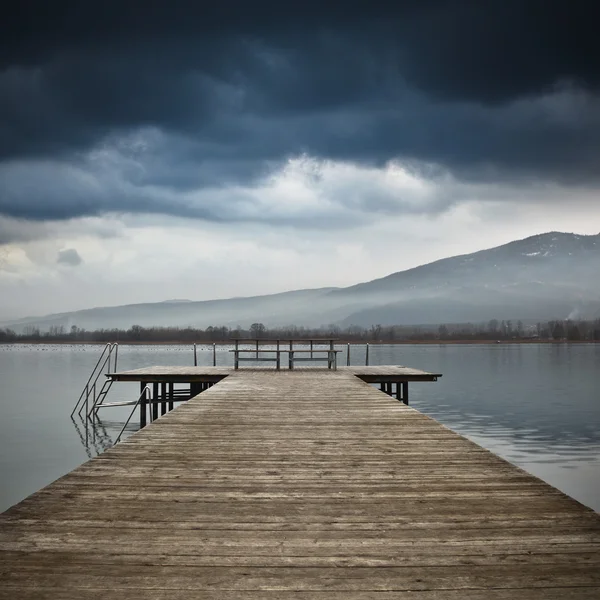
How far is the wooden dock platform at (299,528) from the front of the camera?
313 centimetres

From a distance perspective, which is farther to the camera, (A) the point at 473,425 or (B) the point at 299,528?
(A) the point at 473,425

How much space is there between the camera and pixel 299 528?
13.0ft

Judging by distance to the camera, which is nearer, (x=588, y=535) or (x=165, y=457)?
(x=588, y=535)

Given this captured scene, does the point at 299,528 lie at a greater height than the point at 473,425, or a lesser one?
greater

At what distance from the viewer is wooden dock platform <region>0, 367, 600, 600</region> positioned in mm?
3127

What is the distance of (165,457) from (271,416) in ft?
10.4

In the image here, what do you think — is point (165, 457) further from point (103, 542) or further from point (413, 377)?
point (413, 377)

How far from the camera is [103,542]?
3.71m

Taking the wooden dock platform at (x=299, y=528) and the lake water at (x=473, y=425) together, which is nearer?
the wooden dock platform at (x=299, y=528)

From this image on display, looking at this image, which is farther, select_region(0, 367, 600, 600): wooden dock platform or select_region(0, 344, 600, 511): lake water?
select_region(0, 344, 600, 511): lake water

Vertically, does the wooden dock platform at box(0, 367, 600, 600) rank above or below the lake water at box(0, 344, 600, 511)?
above

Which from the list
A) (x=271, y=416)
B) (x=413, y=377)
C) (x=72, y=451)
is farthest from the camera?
(x=72, y=451)

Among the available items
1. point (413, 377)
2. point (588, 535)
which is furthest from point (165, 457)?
point (413, 377)

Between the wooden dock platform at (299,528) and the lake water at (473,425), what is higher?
the wooden dock platform at (299,528)
